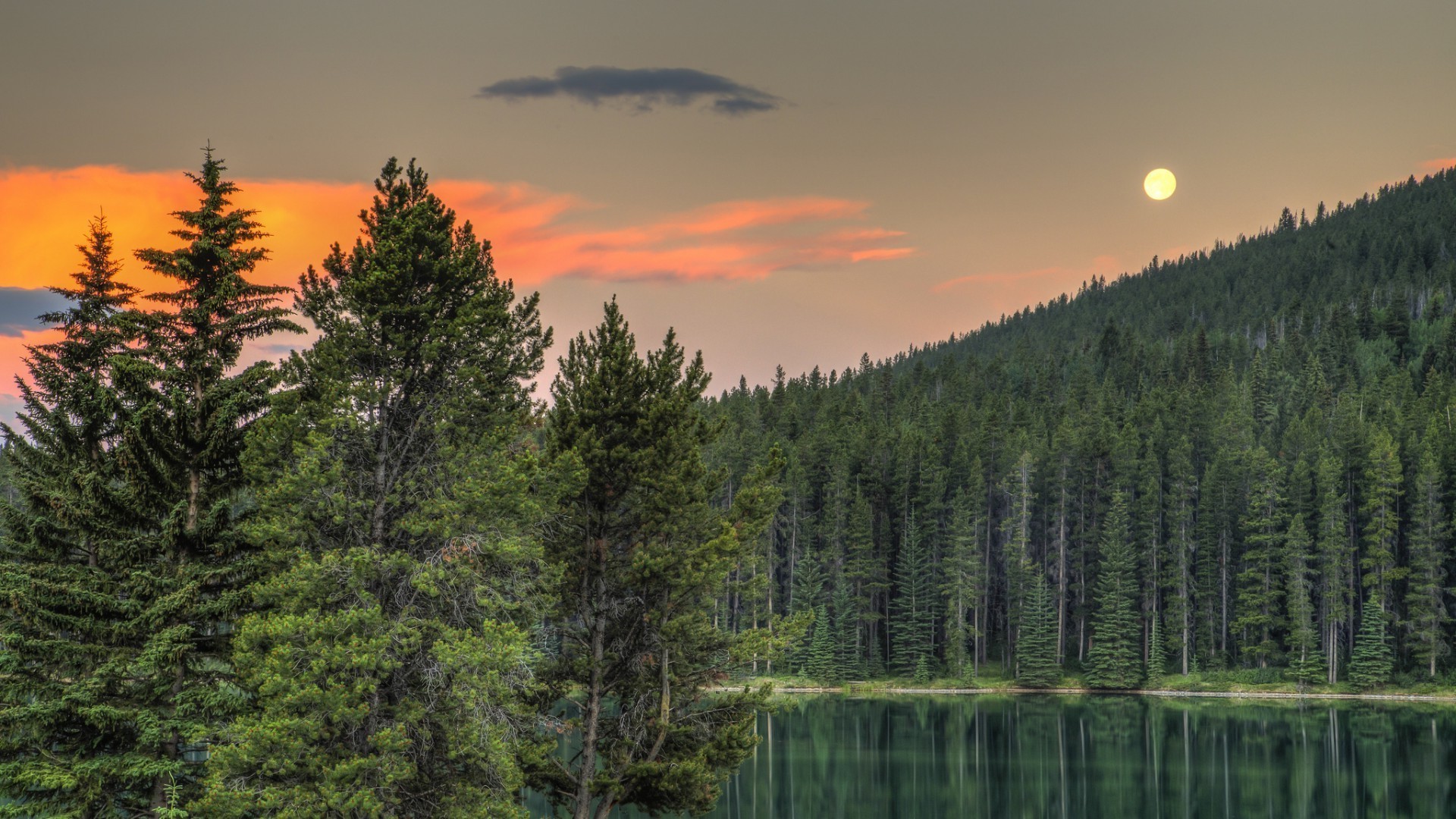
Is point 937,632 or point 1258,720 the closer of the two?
point 1258,720

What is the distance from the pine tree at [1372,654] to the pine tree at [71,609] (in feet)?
295

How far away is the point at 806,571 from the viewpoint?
360 ft

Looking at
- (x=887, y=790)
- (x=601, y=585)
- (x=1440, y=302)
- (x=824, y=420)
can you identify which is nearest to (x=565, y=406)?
(x=601, y=585)

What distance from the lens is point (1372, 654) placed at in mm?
90125

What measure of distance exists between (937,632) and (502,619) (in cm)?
9157

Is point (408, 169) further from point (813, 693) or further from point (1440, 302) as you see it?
point (1440, 302)

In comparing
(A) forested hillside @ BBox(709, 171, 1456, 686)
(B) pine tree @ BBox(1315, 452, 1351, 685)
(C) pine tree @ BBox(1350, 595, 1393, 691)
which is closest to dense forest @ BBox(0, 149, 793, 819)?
(A) forested hillside @ BBox(709, 171, 1456, 686)

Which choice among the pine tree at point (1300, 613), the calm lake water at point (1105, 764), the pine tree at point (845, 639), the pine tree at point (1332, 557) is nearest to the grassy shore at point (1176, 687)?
the pine tree at point (845, 639)

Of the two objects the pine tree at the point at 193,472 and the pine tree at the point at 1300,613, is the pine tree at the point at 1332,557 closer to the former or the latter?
the pine tree at the point at 1300,613

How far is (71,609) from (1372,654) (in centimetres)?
9168

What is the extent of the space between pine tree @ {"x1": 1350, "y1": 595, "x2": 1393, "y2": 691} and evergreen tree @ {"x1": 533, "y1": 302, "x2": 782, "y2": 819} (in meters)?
77.5

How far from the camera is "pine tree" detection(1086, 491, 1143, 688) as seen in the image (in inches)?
3866

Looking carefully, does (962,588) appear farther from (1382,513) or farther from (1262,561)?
(1382,513)

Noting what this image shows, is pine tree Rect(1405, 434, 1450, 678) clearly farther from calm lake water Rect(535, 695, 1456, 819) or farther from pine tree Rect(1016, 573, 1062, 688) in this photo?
pine tree Rect(1016, 573, 1062, 688)
